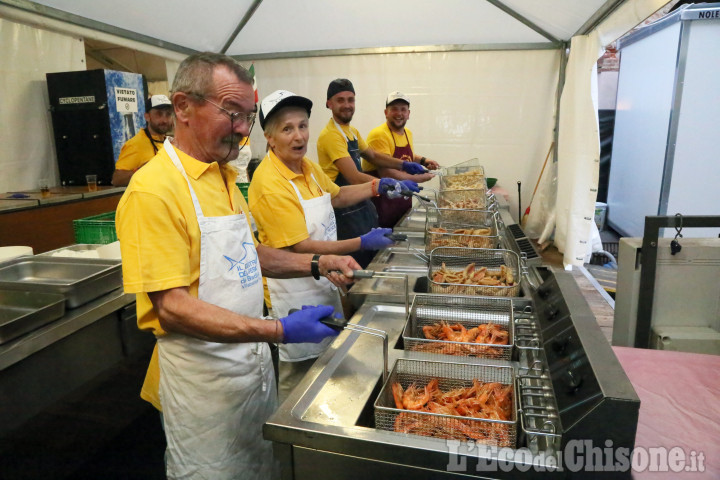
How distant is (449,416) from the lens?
1.06m

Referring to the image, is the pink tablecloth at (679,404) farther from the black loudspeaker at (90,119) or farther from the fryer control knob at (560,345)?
the black loudspeaker at (90,119)

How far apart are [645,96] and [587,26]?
2563 millimetres

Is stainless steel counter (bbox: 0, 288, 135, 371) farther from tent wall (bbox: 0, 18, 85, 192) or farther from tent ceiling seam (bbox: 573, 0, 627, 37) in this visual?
tent ceiling seam (bbox: 573, 0, 627, 37)

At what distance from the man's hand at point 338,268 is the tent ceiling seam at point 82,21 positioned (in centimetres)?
336

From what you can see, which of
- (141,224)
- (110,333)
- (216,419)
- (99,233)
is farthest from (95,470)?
(141,224)

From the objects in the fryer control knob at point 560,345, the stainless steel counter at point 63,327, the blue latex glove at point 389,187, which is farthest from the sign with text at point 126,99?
the fryer control knob at point 560,345

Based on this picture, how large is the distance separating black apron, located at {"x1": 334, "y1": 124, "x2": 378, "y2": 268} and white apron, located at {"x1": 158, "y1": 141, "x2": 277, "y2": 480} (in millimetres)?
1763

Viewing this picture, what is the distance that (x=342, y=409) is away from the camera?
3.95 feet

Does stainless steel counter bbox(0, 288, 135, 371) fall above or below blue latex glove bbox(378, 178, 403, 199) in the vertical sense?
below

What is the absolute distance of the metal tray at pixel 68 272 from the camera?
6.79 feet

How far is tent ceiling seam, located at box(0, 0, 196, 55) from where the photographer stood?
132 inches

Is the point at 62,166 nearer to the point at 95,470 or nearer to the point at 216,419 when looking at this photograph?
the point at 95,470

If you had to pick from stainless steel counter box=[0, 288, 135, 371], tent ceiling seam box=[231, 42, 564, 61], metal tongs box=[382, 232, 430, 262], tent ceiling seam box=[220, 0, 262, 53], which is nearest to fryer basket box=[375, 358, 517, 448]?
metal tongs box=[382, 232, 430, 262]

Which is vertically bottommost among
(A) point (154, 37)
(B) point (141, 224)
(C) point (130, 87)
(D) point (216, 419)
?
(D) point (216, 419)
